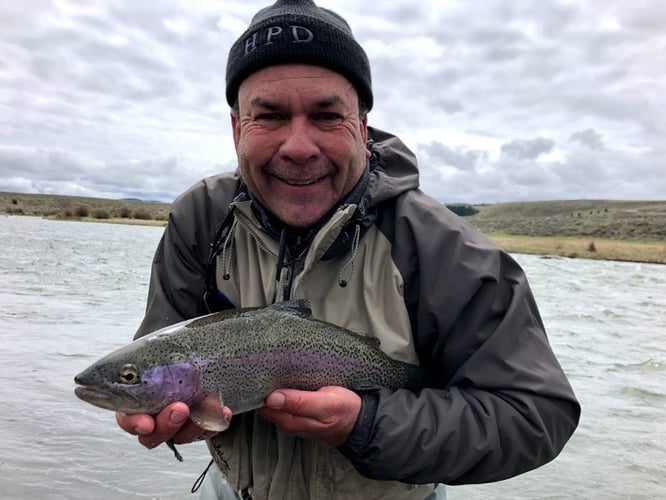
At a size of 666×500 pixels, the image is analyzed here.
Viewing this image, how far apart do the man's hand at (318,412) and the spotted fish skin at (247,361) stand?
0.62 ft

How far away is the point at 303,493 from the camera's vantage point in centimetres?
283

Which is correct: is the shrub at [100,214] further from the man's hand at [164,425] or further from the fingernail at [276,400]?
the fingernail at [276,400]

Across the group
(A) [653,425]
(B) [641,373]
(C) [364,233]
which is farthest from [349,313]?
(B) [641,373]

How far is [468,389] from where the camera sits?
105 inches

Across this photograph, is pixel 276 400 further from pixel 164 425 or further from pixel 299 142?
pixel 299 142

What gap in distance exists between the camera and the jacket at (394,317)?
2539mm

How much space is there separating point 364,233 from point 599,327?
44.1ft

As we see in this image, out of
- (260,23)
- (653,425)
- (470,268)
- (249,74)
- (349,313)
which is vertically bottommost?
(653,425)

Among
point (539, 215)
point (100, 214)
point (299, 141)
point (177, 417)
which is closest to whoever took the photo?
point (177, 417)

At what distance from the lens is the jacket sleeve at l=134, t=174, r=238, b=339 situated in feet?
10.00

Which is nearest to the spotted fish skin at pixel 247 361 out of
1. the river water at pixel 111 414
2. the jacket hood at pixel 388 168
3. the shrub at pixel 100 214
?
the jacket hood at pixel 388 168

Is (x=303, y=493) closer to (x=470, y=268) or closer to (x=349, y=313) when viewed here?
(x=349, y=313)

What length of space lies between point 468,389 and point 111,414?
5.50 meters

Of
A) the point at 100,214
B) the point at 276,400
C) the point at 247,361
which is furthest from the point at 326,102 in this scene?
the point at 100,214
